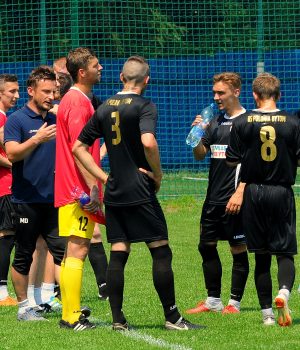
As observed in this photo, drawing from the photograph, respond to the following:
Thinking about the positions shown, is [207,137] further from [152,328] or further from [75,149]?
[152,328]

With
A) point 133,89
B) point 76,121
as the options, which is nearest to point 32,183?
point 76,121

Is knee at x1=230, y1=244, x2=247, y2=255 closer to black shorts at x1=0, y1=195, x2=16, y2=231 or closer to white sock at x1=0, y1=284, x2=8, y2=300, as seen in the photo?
white sock at x1=0, y1=284, x2=8, y2=300

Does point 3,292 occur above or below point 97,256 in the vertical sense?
below

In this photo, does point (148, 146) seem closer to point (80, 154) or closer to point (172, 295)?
point (80, 154)

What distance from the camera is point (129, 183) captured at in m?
8.38

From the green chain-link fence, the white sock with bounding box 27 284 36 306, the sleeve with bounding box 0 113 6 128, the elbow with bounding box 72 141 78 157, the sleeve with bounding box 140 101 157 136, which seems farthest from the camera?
the green chain-link fence

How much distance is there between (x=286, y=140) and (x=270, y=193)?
1.43 ft

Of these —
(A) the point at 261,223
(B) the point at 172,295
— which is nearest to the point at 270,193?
(A) the point at 261,223

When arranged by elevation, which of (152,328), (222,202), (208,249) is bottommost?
(152,328)

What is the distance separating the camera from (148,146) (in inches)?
320

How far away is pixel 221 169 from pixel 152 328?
164 cm

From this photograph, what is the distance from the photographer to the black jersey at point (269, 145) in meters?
8.54

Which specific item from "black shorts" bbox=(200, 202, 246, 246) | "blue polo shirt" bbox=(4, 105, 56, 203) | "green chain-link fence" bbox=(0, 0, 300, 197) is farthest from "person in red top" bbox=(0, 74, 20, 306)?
"green chain-link fence" bbox=(0, 0, 300, 197)

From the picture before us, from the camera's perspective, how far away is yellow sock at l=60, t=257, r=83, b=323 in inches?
340
